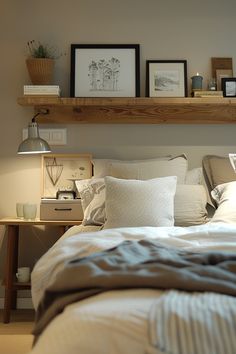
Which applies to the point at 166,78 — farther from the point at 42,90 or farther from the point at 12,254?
the point at 12,254

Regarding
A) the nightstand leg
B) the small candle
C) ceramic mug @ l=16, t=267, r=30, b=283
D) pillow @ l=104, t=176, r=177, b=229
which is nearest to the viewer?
pillow @ l=104, t=176, r=177, b=229

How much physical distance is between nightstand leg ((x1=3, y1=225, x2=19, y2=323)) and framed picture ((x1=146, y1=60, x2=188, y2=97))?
1462 millimetres

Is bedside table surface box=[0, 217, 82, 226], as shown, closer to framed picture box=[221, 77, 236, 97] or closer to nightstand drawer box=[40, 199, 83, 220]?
nightstand drawer box=[40, 199, 83, 220]

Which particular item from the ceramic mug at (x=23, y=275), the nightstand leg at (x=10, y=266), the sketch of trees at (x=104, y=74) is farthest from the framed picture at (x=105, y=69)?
the ceramic mug at (x=23, y=275)

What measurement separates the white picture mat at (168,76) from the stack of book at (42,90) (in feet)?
2.43

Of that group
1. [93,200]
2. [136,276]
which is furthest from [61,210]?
[136,276]

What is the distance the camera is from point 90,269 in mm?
1143

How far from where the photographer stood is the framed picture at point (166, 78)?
3166 mm

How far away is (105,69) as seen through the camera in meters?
3.19

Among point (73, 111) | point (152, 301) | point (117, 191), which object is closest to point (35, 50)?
point (73, 111)

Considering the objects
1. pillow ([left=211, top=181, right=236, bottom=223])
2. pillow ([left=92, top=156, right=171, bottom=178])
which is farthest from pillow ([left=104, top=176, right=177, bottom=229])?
pillow ([left=92, top=156, right=171, bottom=178])

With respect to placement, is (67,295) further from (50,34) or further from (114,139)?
(50,34)

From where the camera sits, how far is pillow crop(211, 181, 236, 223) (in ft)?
7.74

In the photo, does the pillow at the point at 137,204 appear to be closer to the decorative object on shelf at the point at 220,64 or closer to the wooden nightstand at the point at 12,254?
the wooden nightstand at the point at 12,254
